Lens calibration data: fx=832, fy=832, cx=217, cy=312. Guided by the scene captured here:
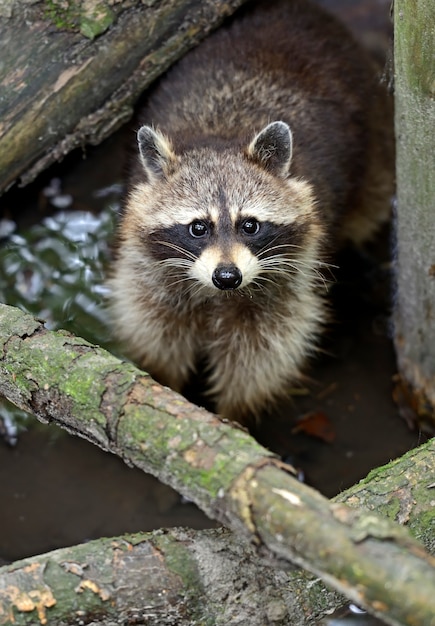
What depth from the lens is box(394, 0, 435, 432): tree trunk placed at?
2.80 m

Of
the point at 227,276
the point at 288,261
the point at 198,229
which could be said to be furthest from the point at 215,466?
the point at 288,261

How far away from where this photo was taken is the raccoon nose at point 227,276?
2717 mm

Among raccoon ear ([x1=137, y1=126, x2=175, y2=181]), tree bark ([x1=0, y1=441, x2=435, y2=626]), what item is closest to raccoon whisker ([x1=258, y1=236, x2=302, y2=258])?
raccoon ear ([x1=137, y1=126, x2=175, y2=181])

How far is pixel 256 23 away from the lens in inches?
153

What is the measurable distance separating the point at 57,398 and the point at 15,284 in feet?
6.25

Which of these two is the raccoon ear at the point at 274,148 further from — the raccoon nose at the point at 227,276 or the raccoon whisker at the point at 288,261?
the raccoon nose at the point at 227,276

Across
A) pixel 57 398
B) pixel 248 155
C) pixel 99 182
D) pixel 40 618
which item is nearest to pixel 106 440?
pixel 57 398

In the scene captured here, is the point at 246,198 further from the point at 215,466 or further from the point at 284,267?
the point at 215,466

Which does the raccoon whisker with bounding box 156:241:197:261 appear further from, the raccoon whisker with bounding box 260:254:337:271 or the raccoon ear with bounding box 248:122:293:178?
the raccoon ear with bounding box 248:122:293:178

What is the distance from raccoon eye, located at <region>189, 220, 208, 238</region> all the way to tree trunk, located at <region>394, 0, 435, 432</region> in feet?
2.74

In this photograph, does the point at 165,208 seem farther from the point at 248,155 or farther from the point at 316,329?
the point at 316,329

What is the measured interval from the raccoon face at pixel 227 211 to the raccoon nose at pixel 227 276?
0.02 meters

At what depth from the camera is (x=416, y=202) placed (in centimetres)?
317

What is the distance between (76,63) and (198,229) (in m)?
0.94
